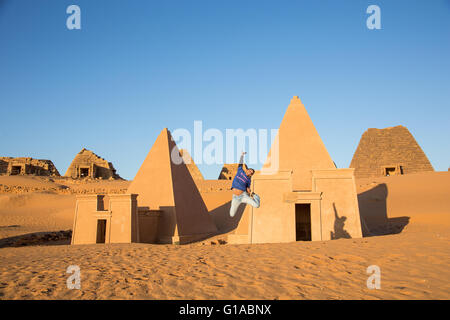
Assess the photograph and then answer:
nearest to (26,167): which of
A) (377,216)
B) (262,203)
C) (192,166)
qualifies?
(192,166)

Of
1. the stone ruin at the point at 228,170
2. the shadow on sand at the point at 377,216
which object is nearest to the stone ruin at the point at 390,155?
the shadow on sand at the point at 377,216

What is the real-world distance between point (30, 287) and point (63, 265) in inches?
65.3

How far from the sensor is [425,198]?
19.7 m

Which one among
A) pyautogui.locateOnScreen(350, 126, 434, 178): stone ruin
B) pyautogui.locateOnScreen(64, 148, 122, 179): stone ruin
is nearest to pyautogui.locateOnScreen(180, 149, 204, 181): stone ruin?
pyautogui.locateOnScreen(64, 148, 122, 179): stone ruin

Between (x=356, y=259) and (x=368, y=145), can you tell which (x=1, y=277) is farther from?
(x=368, y=145)

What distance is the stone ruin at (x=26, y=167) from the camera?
37688mm

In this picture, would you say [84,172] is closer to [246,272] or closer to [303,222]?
[303,222]

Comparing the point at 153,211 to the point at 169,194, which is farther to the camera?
the point at 169,194

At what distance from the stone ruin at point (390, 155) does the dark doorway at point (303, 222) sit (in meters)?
25.9

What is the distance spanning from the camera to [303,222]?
13.9 metres

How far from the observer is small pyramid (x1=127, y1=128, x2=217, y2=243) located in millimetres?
14805

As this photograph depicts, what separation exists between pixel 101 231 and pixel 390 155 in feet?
107

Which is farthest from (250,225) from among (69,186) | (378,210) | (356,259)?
(69,186)

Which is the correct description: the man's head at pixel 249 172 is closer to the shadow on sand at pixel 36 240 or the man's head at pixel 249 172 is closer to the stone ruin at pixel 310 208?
the stone ruin at pixel 310 208
